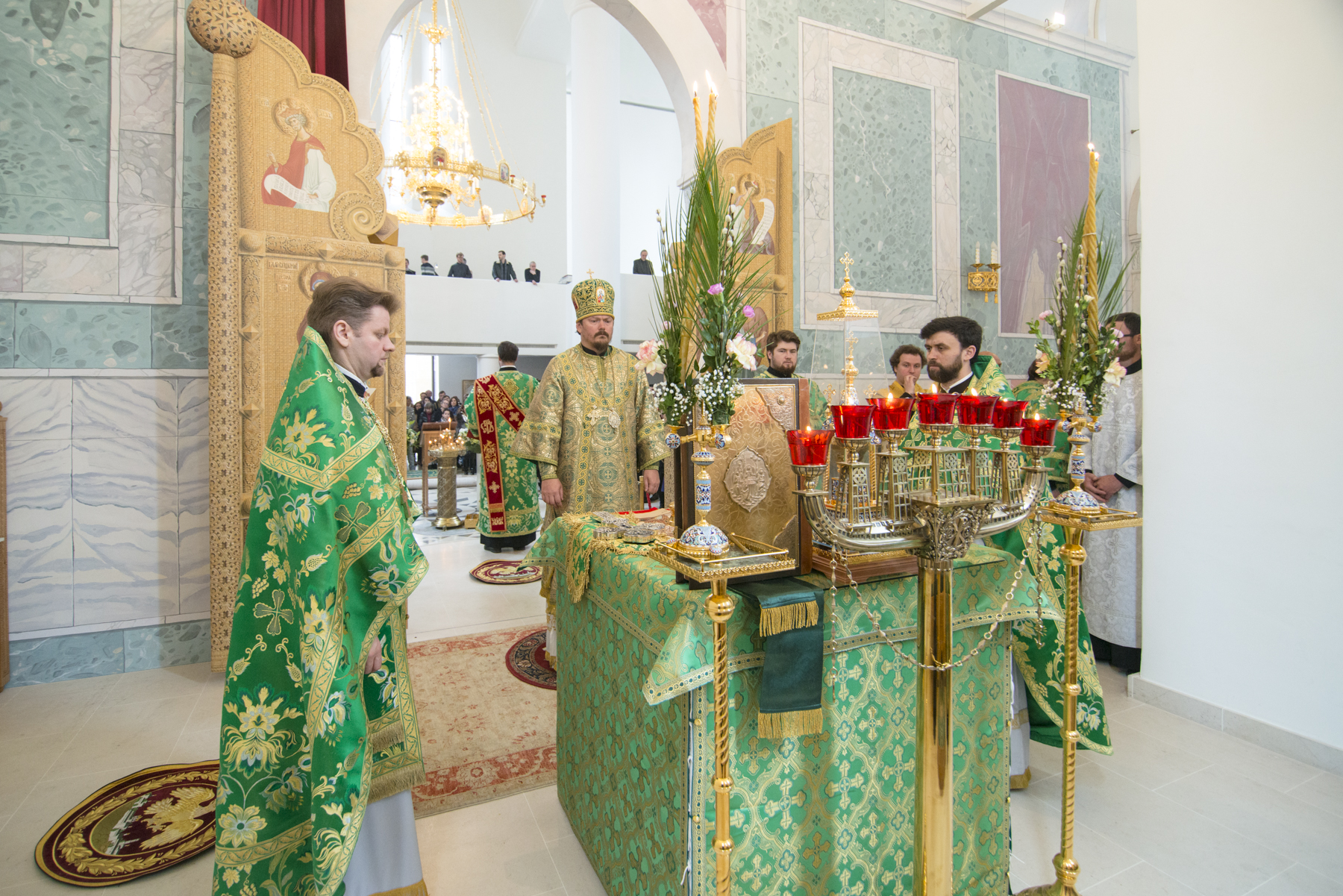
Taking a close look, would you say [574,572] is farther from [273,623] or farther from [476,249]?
[476,249]

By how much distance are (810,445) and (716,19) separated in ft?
18.3

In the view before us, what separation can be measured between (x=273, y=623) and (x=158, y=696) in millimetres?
2740

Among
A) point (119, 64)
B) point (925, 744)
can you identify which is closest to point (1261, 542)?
point (925, 744)

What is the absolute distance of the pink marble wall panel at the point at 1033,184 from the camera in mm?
7234

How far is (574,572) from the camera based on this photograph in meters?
2.34

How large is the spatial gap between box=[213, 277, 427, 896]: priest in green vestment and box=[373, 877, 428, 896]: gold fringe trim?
0.08 meters

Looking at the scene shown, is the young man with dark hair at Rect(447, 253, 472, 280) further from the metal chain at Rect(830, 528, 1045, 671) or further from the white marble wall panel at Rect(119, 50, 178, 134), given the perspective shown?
the metal chain at Rect(830, 528, 1045, 671)

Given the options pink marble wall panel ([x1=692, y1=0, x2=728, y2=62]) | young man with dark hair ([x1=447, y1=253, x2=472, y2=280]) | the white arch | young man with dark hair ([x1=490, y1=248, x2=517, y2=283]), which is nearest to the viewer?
the white arch

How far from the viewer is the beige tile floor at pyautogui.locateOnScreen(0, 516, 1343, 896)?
2.27m

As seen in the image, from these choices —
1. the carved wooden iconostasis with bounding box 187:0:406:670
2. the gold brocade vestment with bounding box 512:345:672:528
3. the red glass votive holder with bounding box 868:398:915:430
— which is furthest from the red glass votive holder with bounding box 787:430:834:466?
the carved wooden iconostasis with bounding box 187:0:406:670

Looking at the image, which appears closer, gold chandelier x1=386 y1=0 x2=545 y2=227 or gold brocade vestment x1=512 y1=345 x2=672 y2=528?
gold brocade vestment x1=512 y1=345 x2=672 y2=528

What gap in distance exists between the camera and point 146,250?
4.12 metres

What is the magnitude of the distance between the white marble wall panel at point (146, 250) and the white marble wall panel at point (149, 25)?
3.16 feet

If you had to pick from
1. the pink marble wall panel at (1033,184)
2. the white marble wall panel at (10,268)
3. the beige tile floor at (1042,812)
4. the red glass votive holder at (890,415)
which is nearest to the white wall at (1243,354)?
the beige tile floor at (1042,812)
